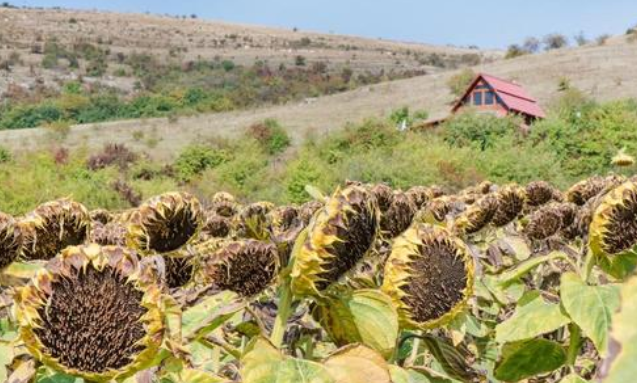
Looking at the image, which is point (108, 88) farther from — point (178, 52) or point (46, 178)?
point (46, 178)

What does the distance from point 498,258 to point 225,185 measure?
72.3 ft

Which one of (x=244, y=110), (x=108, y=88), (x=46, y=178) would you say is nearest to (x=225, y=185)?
(x=46, y=178)

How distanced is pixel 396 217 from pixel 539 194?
194 cm

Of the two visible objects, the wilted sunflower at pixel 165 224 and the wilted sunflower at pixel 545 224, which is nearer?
the wilted sunflower at pixel 165 224

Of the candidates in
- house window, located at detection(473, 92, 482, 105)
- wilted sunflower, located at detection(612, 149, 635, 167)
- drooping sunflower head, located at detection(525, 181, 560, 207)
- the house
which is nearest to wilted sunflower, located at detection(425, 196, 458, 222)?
drooping sunflower head, located at detection(525, 181, 560, 207)

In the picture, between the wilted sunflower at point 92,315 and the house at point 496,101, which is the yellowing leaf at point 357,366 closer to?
the wilted sunflower at point 92,315

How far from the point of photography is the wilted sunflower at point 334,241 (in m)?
0.86

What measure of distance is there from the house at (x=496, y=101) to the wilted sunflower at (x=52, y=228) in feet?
104

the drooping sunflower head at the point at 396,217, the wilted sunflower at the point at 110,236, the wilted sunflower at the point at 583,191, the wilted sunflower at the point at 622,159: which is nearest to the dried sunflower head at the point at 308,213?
the drooping sunflower head at the point at 396,217

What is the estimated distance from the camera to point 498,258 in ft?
7.34

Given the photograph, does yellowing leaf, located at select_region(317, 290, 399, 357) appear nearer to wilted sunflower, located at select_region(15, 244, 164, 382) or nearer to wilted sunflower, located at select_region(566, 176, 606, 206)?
wilted sunflower, located at select_region(15, 244, 164, 382)

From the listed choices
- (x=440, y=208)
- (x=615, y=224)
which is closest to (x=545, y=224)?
(x=440, y=208)

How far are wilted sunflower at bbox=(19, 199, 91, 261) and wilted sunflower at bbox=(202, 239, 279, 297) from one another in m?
0.20

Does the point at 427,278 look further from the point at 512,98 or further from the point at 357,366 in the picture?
the point at 512,98
